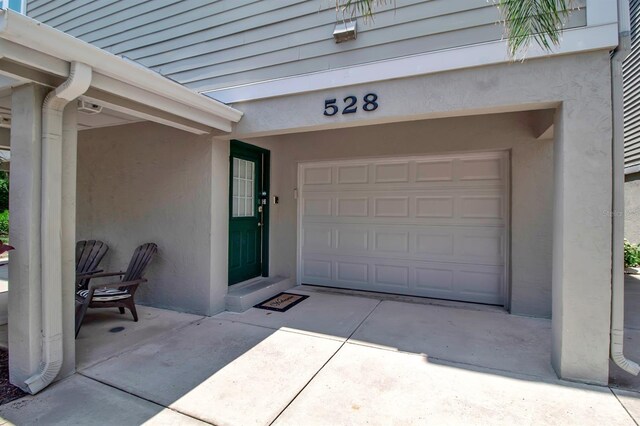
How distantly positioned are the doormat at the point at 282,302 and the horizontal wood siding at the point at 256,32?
3072 millimetres

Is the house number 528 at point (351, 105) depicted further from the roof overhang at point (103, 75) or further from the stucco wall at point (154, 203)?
the stucco wall at point (154, 203)

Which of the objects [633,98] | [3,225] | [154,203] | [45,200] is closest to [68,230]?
[45,200]

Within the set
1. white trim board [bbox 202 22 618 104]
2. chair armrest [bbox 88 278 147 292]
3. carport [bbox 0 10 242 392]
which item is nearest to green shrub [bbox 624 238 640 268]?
white trim board [bbox 202 22 618 104]

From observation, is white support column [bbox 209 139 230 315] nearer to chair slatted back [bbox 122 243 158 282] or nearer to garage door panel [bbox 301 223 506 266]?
chair slatted back [bbox 122 243 158 282]

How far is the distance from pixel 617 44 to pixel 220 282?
4827mm

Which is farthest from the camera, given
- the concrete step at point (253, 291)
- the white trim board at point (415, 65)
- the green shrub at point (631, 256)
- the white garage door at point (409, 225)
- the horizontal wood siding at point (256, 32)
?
the green shrub at point (631, 256)

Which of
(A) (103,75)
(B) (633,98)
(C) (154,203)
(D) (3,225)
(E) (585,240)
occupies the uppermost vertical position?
(B) (633,98)

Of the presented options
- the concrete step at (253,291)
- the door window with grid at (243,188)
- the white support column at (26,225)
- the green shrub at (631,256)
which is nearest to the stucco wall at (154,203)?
the concrete step at (253,291)

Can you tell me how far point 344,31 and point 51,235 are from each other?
3.46 meters

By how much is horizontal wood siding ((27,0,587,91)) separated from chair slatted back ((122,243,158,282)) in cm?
235

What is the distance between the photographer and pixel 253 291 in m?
4.94

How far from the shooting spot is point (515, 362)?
10.3 feet

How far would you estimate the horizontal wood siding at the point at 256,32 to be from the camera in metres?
3.38

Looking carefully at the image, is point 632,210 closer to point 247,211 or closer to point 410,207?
point 410,207
